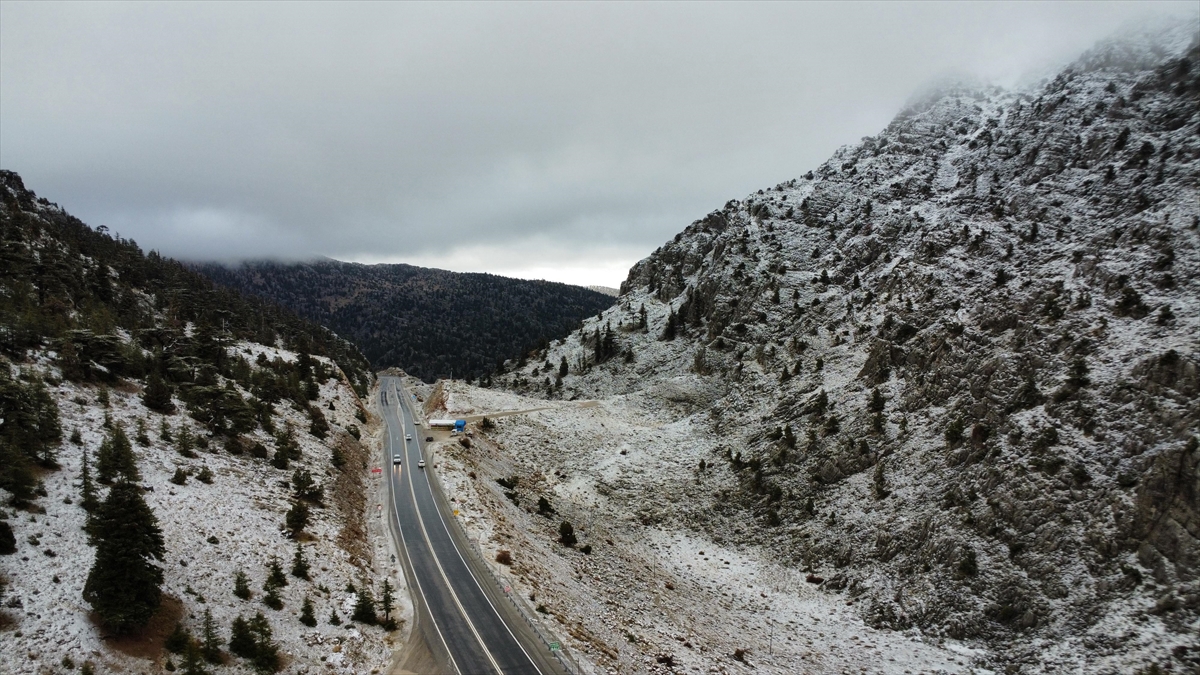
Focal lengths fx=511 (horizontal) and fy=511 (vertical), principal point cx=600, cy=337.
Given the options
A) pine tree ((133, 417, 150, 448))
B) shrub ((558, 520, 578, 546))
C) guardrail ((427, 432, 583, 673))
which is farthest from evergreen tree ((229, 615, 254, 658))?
shrub ((558, 520, 578, 546))

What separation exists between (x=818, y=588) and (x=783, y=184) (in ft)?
278

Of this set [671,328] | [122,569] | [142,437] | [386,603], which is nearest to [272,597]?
[386,603]

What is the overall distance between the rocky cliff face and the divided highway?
72.4ft

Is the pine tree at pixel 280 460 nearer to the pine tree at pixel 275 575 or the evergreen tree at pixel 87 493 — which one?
the evergreen tree at pixel 87 493

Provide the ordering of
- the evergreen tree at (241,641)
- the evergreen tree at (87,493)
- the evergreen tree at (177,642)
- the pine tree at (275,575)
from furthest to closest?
the pine tree at (275,575) < the evergreen tree at (87,493) < the evergreen tree at (241,641) < the evergreen tree at (177,642)

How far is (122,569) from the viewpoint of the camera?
60.9 feet

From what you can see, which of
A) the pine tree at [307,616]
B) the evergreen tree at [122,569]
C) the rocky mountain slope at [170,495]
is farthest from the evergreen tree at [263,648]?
the evergreen tree at [122,569]

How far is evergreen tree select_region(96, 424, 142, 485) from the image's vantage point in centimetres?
2534

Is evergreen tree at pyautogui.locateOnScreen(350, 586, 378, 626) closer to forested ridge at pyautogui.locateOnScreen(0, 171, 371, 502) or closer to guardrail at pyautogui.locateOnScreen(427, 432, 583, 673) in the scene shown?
guardrail at pyautogui.locateOnScreen(427, 432, 583, 673)

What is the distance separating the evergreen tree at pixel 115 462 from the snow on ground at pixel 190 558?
0.79 m

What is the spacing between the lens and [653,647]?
27.2 m

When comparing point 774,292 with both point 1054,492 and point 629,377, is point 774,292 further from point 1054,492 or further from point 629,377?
point 1054,492

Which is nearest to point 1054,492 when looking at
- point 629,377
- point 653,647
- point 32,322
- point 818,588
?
point 818,588

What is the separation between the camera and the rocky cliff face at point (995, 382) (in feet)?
90.3
